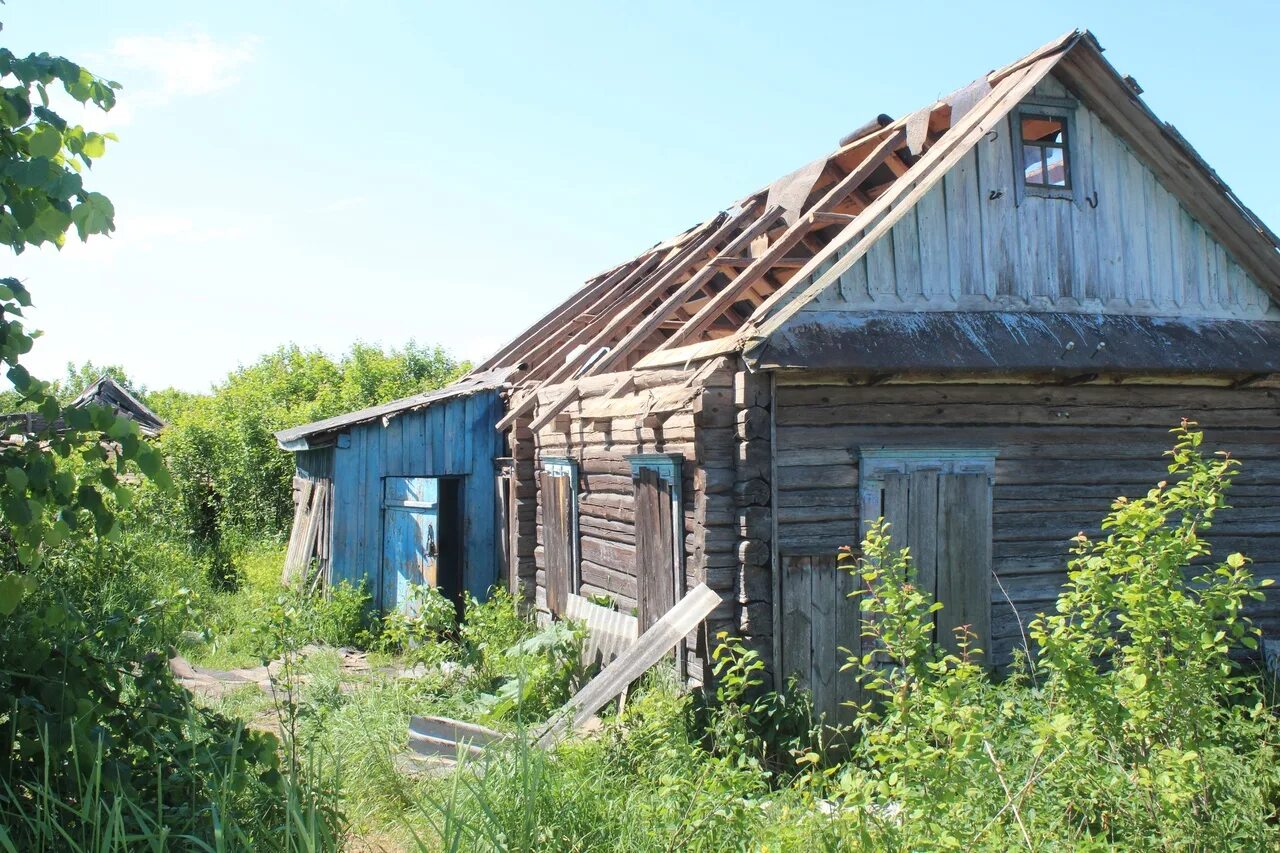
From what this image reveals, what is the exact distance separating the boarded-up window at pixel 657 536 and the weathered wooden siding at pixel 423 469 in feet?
14.1

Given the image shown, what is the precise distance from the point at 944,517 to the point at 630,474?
2820mm

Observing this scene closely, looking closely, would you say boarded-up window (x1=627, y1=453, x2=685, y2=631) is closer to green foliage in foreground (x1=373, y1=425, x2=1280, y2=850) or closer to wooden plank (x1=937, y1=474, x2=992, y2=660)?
wooden plank (x1=937, y1=474, x2=992, y2=660)

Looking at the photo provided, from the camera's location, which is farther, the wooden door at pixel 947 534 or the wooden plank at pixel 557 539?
the wooden plank at pixel 557 539

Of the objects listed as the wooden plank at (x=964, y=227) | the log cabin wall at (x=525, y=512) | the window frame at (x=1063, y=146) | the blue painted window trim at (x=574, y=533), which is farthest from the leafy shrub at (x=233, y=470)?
the window frame at (x=1063, y=146)

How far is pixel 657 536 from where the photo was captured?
8.48 metres

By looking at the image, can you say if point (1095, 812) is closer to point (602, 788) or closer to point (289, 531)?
point (602, 788)

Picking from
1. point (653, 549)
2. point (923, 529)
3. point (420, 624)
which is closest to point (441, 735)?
point (653, 549)

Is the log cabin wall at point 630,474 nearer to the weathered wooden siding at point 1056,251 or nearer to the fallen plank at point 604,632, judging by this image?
the fallen plank at point 604,632

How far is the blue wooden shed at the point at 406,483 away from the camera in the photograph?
12.5m

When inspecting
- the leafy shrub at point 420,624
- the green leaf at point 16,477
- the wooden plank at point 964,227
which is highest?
the wooden plank at point 964,227

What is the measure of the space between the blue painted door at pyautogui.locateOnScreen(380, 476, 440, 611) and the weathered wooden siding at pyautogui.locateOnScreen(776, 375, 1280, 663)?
569 centimetres

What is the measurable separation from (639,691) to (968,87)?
19.4ft

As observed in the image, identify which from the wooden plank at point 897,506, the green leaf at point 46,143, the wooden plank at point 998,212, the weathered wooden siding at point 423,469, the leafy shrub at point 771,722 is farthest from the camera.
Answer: the weathered wooden siding at point 423,469

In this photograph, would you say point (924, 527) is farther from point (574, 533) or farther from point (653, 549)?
point (574, 533)
